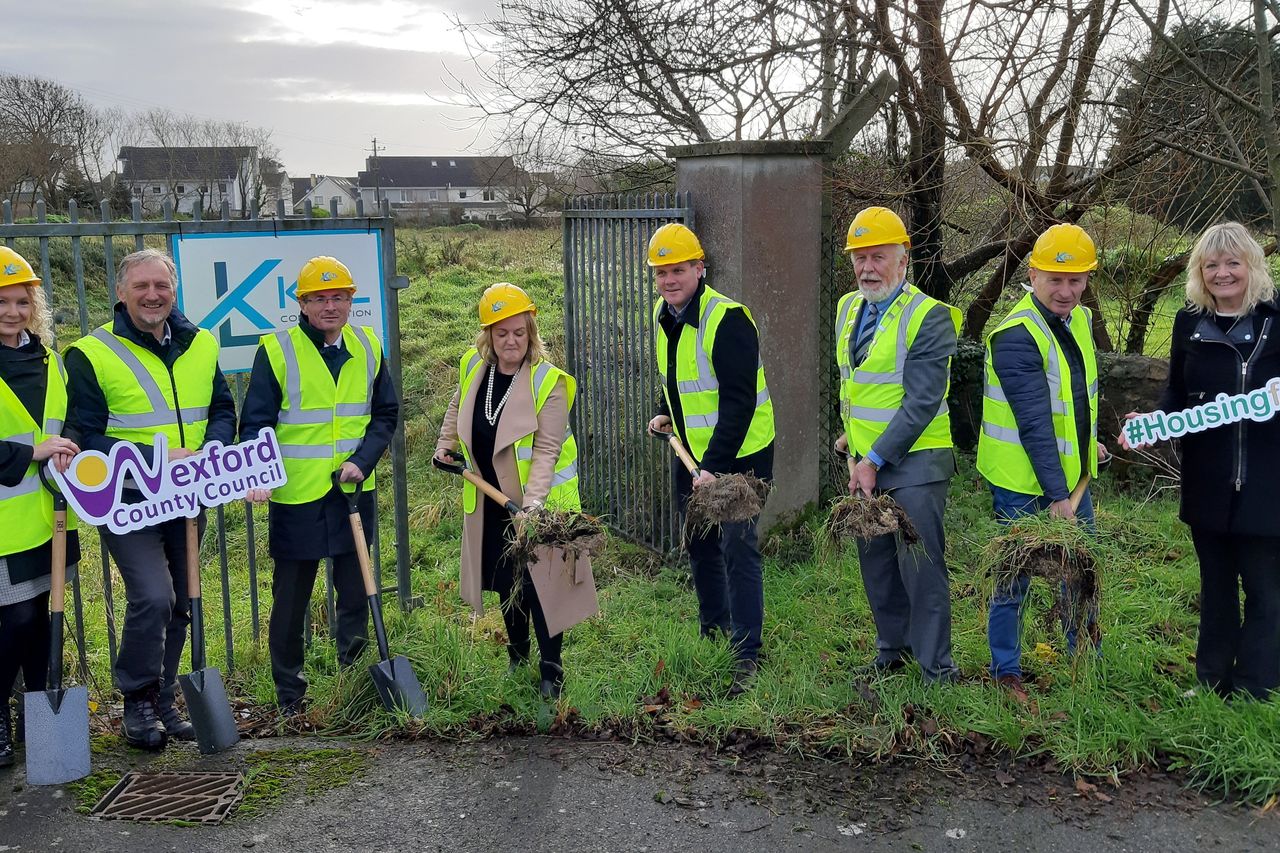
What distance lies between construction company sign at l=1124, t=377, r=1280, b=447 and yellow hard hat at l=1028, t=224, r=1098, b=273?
68cm

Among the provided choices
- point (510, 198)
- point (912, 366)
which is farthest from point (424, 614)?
point (510, 198)

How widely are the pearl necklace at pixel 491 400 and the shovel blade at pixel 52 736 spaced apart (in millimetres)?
1927

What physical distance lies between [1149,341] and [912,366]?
538 cm

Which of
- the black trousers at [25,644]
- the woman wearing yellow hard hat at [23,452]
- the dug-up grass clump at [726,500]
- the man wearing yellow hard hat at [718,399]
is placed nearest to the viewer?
the woman wearing yellow hard hat at [23,452]

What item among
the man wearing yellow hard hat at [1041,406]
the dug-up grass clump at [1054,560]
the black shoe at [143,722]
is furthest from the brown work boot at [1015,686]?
the black shoe at [143,722]

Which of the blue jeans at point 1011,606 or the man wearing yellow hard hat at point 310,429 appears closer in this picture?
the blue jeans at point 1011,606

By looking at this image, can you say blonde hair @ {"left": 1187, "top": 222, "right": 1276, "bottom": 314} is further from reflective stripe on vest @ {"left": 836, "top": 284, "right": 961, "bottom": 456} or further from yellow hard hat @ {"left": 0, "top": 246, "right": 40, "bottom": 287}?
yellow hard hat @ {"left": 0, "top": 246, "right": 40, "bottom": 287}

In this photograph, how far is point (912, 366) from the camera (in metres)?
4.53

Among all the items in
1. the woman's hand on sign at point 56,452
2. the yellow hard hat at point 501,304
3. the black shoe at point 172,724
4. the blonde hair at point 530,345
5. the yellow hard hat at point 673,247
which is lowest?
the black shoe at point 172,724

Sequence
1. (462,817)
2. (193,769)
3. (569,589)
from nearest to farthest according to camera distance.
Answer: (462,817)
(193,769)
(569,589)

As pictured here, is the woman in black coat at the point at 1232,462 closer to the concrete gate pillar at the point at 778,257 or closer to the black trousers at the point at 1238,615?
the black trousers at the point at 1238,615

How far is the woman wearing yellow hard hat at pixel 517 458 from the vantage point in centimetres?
463

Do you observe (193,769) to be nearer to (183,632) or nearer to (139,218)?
(183,632)

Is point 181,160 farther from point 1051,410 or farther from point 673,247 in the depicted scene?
point 1051,410
